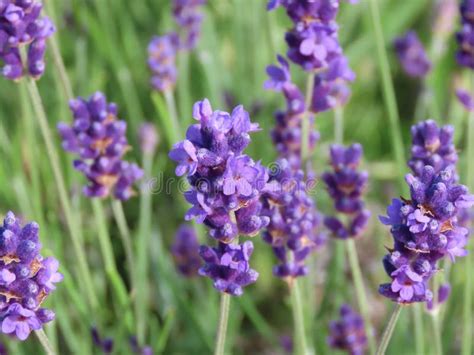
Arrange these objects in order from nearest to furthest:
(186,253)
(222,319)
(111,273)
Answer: (222,319) → (111,273) → (186,253)

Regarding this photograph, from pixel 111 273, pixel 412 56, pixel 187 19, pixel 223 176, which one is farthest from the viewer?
pixel 412 56

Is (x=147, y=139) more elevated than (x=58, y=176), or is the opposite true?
(x=147, y=139)

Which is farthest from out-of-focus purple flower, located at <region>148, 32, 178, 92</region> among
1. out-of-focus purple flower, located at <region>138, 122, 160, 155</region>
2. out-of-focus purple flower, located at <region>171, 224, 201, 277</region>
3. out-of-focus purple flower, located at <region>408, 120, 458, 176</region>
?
out-of-focus purple flower, located at <region>408, 120, 458, 176</region>

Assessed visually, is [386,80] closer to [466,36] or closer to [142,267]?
[466,36]

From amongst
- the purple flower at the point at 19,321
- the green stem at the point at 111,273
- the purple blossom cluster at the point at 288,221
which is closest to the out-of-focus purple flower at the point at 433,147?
the purple blossom cluster at the point at 288,221

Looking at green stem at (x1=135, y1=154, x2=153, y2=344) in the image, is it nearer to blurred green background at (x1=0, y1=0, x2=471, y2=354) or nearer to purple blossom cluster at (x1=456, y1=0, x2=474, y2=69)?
blurred green background at (x1=0, y1=0, x2=471, y2=354)

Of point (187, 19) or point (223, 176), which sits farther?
point (187, 19)

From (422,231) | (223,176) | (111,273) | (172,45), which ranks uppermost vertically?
(172,45)

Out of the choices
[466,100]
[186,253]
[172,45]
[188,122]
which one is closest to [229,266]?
[186,253]
